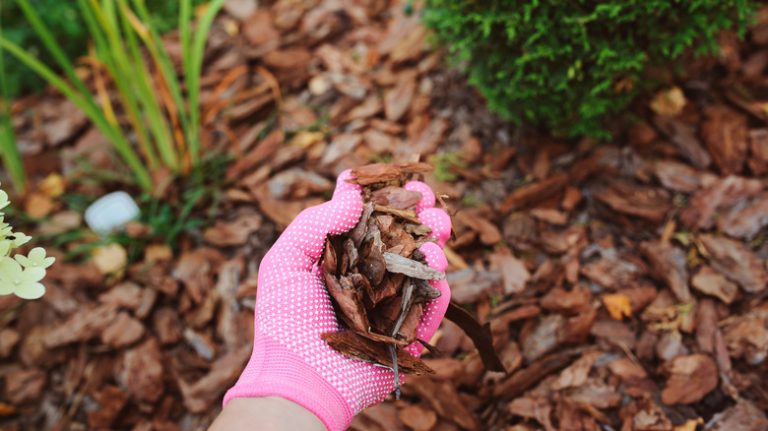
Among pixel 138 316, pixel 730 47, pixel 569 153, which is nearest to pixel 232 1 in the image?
pixel 138 316

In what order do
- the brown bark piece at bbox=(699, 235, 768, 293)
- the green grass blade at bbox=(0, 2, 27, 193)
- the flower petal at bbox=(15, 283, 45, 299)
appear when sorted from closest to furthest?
Result: 1. the flower petal at bbox=(15, 283, 45, 299)
2. the brown bark piece at bbox=(699, 235, 768, 293)
3. the green grass blade at bbox=(0, 2, 27, 193)

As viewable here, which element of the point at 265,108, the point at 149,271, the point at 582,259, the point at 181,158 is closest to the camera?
the point at 582,259

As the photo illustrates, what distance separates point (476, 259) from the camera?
193 cm

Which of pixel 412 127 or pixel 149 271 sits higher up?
pixel 412 127

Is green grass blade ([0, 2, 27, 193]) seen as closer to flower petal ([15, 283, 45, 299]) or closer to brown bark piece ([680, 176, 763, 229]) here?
flower petal ([15, 283, 45, 299])

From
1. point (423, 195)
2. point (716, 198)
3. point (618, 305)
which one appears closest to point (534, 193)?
point (618, 305)

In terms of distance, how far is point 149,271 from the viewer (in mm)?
2045

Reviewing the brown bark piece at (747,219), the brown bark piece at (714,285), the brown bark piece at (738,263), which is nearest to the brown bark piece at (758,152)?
the brown bark piece at (747,219)

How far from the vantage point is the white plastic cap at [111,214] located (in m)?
2.14

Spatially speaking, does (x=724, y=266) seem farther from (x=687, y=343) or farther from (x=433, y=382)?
(x=433, y=382)

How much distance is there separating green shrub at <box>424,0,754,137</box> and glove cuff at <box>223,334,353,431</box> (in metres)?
1.13

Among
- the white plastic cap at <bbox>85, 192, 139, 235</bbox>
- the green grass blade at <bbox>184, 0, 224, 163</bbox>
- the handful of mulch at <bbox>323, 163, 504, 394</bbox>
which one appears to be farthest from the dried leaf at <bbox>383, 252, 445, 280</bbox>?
the white plastic cap at <bbox>85, 192, 139, 235</bbox>

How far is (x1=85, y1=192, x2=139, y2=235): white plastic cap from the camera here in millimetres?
2141

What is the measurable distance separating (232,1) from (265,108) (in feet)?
2.33
